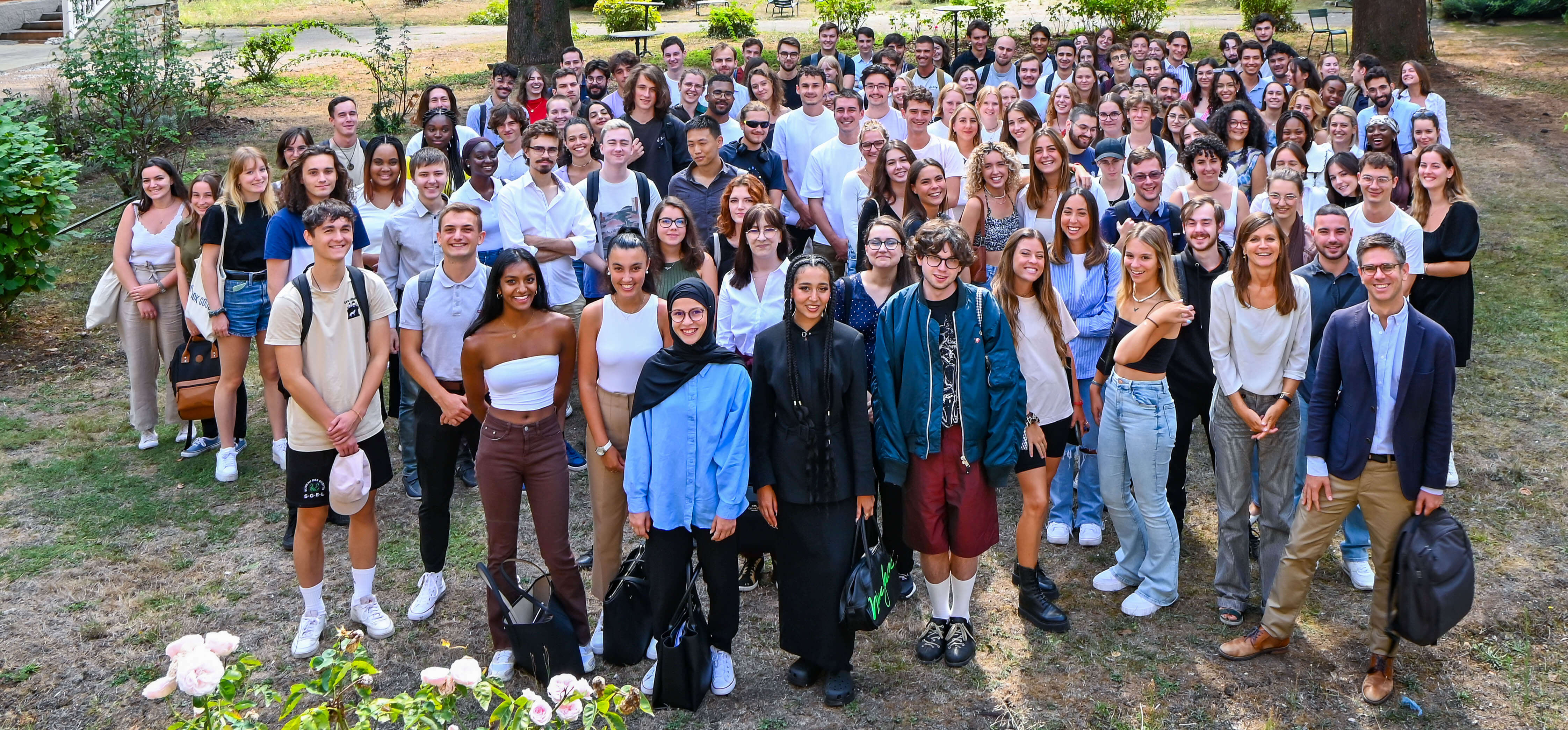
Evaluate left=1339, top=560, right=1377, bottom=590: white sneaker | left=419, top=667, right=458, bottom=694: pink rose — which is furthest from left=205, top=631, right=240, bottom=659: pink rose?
left=1339, top=560, right=1377, bottom=590: white sneaker

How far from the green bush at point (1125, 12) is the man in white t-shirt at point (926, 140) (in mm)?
13980

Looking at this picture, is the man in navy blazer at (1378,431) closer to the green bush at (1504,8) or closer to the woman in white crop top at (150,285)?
the woman in white crop top at (150,285)

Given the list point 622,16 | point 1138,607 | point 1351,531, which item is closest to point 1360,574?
point 1351,531

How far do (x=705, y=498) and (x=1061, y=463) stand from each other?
230cm

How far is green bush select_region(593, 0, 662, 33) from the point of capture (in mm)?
24500

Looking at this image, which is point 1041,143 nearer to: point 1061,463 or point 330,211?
point 1061,463

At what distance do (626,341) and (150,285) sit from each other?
384 centimetres

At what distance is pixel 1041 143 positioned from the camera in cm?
664

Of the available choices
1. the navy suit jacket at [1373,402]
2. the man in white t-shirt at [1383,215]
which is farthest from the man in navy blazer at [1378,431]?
the man in white t-shirt at [1383,215]

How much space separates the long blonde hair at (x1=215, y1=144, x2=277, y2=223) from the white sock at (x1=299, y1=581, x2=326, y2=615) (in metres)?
2.35

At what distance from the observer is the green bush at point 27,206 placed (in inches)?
350

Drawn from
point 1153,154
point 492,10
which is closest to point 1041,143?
point 1153,154

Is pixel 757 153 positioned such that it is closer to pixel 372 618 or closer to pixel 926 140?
pixel 926 140

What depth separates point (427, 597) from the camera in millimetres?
5598
